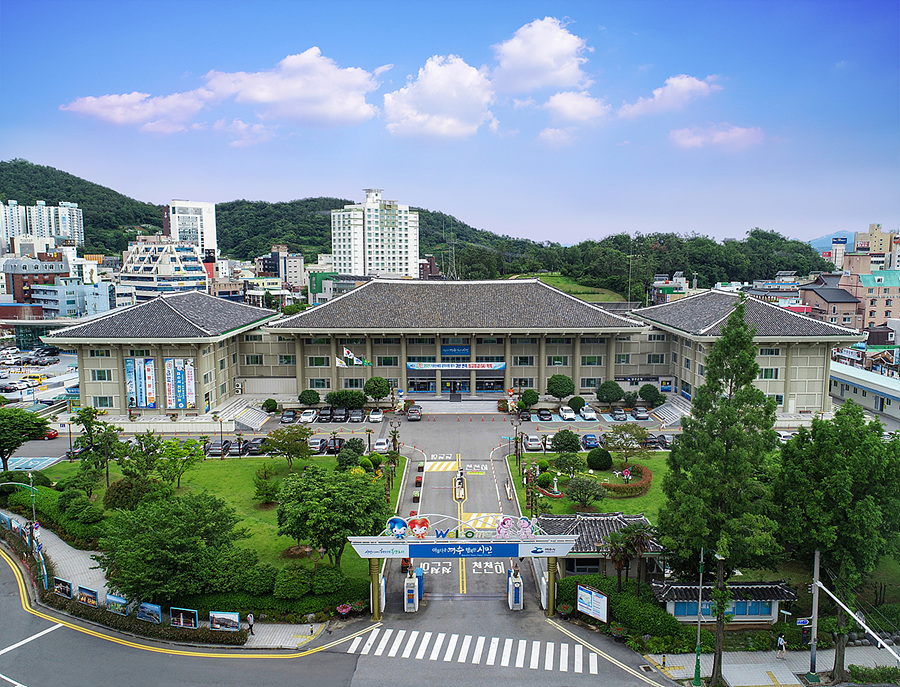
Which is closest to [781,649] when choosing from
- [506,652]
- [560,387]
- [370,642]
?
[506,652]

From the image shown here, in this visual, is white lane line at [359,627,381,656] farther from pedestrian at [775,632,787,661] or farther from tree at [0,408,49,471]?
tree at [0,408,49,471]

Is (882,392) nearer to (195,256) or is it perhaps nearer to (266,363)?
(266,363)

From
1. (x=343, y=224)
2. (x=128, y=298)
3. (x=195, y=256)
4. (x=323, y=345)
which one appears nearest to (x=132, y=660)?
(x=323, y=345)

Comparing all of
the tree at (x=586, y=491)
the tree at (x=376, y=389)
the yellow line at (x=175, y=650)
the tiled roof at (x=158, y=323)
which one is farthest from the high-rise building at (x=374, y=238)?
the yellow line at (x=175, y=650)

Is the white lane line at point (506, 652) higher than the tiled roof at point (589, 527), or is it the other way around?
the tiled roof at point (589, 527)

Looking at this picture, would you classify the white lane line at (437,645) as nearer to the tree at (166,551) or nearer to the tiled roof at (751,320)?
the tree at (166,551)

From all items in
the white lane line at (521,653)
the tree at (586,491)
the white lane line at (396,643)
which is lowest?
the white lane line at (396,643)

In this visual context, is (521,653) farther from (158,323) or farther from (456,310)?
(158,323)
